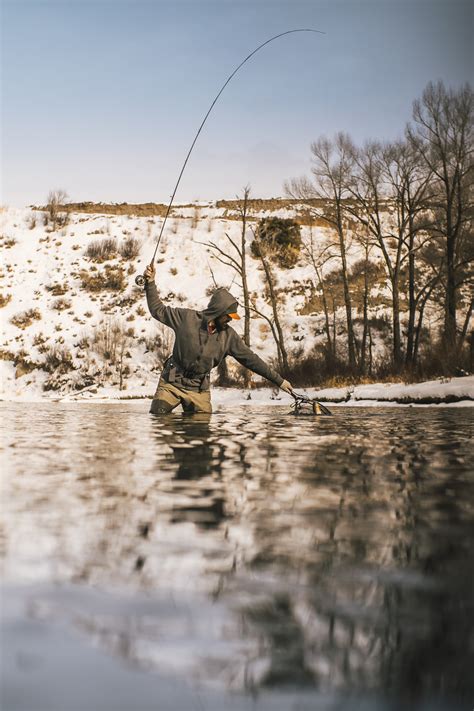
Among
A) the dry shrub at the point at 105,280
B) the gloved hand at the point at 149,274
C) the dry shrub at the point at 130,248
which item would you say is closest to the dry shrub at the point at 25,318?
the dry shrub at the point at 105,280

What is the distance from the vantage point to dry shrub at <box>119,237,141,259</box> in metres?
54.4

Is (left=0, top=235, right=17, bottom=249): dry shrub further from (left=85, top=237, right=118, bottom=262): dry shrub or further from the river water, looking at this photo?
the river water

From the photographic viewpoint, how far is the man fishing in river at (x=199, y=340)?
877 cm

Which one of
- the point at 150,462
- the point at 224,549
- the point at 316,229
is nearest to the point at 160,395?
the point at 150,462

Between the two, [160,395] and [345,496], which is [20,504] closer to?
[345,496]

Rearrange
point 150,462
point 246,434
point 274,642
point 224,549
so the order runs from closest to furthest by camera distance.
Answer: point 274,642 < point 224,549 < point 150,462 < point 246,434

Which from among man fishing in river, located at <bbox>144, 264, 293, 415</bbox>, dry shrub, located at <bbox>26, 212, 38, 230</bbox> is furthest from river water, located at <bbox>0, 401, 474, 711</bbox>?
dry shrub, located at <bbox>26, 212, 38, 230</bbox>

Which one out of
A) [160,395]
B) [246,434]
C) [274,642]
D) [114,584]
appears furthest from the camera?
[160,395]

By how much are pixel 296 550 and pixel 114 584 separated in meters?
0.64

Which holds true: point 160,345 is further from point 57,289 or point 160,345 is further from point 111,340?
point 57,289

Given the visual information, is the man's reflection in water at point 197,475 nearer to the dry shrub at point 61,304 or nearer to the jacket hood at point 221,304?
the jacket hood at point 221,304

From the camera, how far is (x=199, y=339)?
908 cm

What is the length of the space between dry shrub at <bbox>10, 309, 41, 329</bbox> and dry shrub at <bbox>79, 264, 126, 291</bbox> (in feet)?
15.8

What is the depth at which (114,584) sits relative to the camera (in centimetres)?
175
